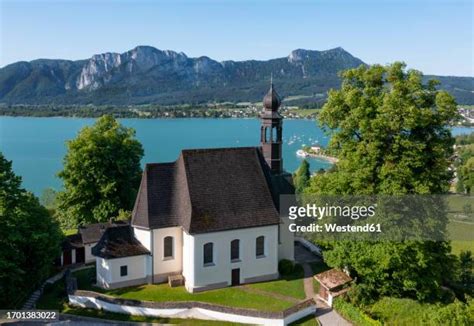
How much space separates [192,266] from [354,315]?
8.04 meters

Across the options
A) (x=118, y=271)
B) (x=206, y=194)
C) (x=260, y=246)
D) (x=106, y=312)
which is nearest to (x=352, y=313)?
(x=260, y=246)

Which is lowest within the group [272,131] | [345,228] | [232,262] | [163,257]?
[232,262]

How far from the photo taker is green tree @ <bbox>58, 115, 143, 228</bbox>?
32.0m

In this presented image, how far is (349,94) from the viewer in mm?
21391

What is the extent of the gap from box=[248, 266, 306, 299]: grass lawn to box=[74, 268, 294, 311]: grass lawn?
79 centimetres

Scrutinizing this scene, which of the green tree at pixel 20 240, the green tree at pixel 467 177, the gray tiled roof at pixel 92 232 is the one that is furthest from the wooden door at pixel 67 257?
the green tree at pixel 467 177

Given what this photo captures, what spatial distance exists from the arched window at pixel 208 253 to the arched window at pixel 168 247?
207 centimetres

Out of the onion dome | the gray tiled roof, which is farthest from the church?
the gray tiled roof

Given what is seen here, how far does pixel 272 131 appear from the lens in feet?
88.2

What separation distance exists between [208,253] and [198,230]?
153 centimetres

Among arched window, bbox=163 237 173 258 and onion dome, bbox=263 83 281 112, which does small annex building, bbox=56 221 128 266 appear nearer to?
arched window, bbox=163 237 173 258

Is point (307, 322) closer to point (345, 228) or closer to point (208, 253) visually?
point (345, 228)

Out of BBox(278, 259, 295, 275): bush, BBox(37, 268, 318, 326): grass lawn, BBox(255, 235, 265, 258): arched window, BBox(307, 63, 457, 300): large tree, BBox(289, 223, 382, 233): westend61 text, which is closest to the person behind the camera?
BBox(307, 63, 457, 300): large tree

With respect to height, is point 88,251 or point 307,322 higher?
point 88,251
